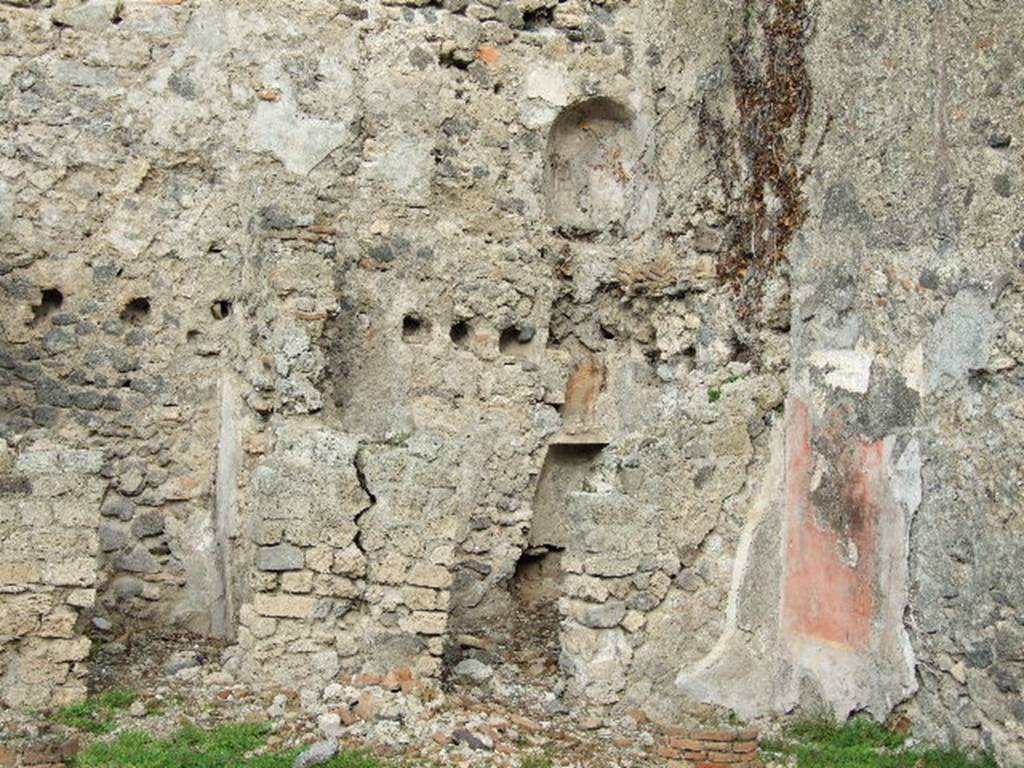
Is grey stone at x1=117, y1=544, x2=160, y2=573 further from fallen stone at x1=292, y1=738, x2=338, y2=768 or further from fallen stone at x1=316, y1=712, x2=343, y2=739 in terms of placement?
fallen stone at x1=292, y1=738, x2=338, y2=768

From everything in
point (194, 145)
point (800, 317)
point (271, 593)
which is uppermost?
point (194, 145)

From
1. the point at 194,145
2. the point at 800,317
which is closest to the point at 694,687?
the point at 800,317

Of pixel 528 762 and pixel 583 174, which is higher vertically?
pixel 583 174

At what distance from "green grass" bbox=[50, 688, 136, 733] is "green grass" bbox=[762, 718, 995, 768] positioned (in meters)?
3.33

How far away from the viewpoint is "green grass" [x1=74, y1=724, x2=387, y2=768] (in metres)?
7.11

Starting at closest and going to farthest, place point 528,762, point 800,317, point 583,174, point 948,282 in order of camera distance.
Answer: point 528,762 → point 948,282 → point 800,317 → point 583,174

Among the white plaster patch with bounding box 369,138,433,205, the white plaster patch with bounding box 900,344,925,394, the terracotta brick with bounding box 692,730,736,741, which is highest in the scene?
the white plaster patch with bounding box 369,138,433,205

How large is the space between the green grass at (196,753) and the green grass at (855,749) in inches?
87.4

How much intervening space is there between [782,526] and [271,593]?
289 centimetres

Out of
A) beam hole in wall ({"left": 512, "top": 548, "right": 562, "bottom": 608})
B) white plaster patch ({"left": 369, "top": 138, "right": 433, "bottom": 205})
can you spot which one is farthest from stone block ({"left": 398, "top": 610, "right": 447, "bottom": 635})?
white plaster patch ({"left": 369, "top": 138, "right": 433, "bottom": 205})

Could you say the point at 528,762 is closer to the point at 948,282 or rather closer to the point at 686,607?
the point at 686,607

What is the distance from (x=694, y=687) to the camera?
8492mm

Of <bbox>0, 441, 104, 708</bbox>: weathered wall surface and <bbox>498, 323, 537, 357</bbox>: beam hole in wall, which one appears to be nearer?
<bbox>0, 441, 104, 708</bbox>: weathered wall surface

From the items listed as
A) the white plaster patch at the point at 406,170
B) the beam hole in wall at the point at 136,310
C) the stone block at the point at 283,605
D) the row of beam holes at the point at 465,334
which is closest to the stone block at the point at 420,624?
the stone block at the point at 283,605
